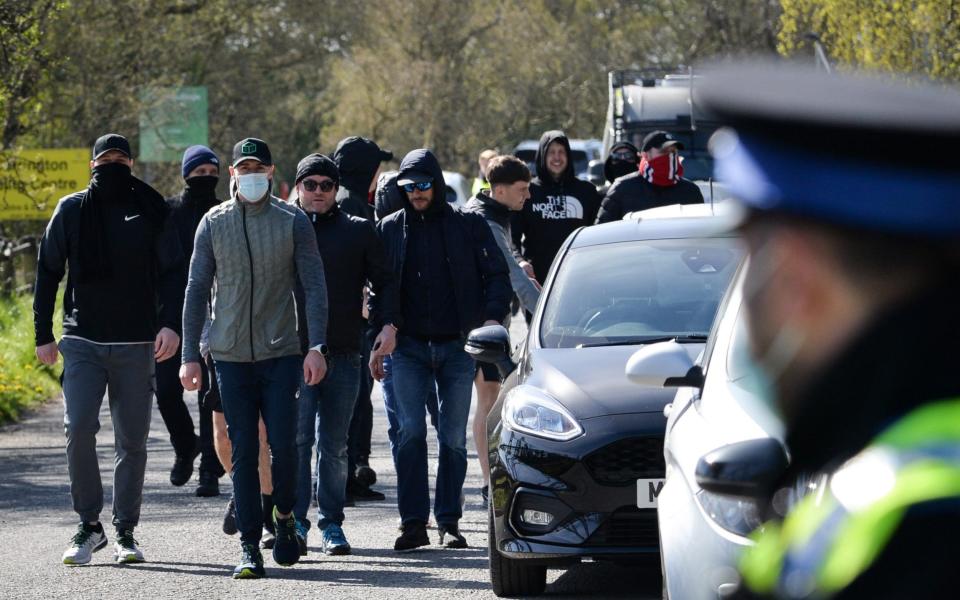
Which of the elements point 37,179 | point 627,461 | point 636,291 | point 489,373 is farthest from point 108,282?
point 37,179

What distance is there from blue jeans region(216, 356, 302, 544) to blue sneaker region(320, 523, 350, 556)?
60 centimetres

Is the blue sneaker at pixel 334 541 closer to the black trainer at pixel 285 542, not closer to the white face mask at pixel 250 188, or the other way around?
the black trainer at pixel 285 542

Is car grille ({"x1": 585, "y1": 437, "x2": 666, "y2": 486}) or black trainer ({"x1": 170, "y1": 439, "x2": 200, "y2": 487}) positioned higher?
car grille ({"x1": 585, "y1": 437, "x2": 666, "y2": 486})

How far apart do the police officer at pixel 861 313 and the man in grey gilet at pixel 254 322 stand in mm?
6230

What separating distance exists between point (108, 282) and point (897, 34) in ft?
61.3

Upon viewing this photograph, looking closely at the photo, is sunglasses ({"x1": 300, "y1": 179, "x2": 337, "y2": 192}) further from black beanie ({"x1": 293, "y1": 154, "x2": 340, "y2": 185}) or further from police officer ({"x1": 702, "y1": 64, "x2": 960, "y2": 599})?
police officer ({"x1": 702, "y1": 64, "x2": 960, "y2": 599})

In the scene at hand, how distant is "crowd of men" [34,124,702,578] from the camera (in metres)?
7.93

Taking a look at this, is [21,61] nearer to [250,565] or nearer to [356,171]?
[356,171]

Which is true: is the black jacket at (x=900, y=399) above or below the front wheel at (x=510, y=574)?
above

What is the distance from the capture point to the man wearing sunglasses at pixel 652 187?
11.7 m

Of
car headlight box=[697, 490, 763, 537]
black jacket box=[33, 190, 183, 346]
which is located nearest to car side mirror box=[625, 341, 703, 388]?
car headlight box=[697, 490, 763, 537]

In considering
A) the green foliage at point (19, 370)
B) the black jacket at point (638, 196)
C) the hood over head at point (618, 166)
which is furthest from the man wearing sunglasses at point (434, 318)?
the green foliage at point (19, 370)

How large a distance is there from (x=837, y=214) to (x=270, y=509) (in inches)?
280

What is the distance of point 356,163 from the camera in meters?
10.1
